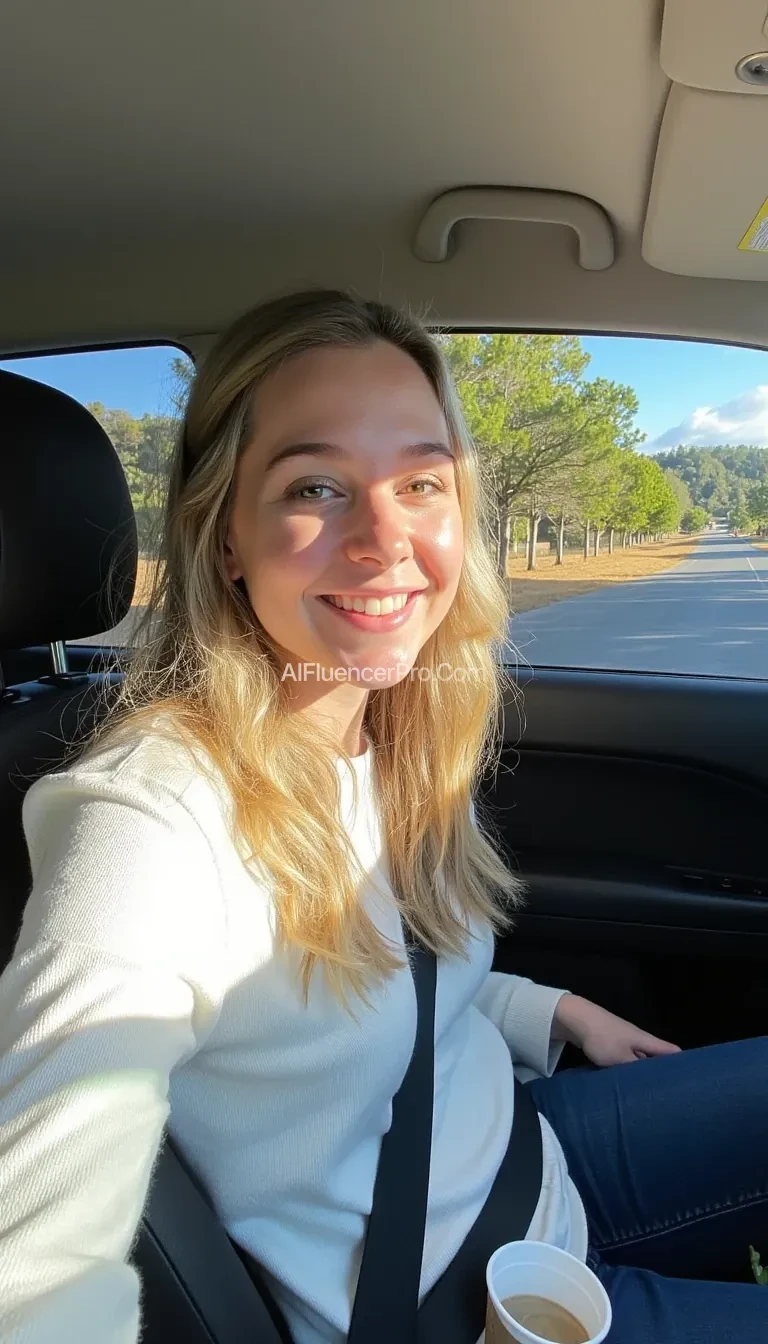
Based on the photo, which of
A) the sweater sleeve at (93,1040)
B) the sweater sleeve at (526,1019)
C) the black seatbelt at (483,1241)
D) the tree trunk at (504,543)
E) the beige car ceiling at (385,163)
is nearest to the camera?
the sweater sleeve at (93,1040)

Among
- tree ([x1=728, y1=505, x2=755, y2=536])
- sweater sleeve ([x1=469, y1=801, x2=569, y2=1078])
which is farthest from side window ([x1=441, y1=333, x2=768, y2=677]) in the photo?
sweater sleeve ([x1=469, y1=801, x2=569, y2=1078])

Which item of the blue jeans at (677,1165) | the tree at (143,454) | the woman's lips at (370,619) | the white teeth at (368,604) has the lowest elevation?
the blue jeans at (677,1165)

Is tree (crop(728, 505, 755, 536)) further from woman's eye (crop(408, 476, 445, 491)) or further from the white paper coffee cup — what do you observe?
the white paper coffee cup

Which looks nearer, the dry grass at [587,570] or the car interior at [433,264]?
the car interior at [433,264]

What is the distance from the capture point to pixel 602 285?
5.97 ft

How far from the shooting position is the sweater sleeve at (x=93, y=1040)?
0.62 metres

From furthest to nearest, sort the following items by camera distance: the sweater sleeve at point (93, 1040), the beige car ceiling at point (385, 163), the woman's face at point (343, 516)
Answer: the beige car ceiling at point (385, 163) → the woman's face at point (343, 516) → the sweater sleeve at point (93, 1040)

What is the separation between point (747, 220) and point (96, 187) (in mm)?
1179

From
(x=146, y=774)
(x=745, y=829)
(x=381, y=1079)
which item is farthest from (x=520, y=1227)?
(x=745, y=829)

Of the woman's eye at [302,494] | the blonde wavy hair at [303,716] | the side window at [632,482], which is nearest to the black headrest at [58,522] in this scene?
the blonde wavy hair at [303,716]

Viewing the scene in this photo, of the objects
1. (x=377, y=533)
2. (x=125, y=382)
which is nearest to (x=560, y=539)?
(x=377, y=533)

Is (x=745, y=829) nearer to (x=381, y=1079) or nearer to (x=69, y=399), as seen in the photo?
(x=381, y=1079)

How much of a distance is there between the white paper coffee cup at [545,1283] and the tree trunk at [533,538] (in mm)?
1398

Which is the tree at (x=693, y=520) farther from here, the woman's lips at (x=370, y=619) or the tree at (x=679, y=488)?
the woman's lips at (x=370, y=619)
